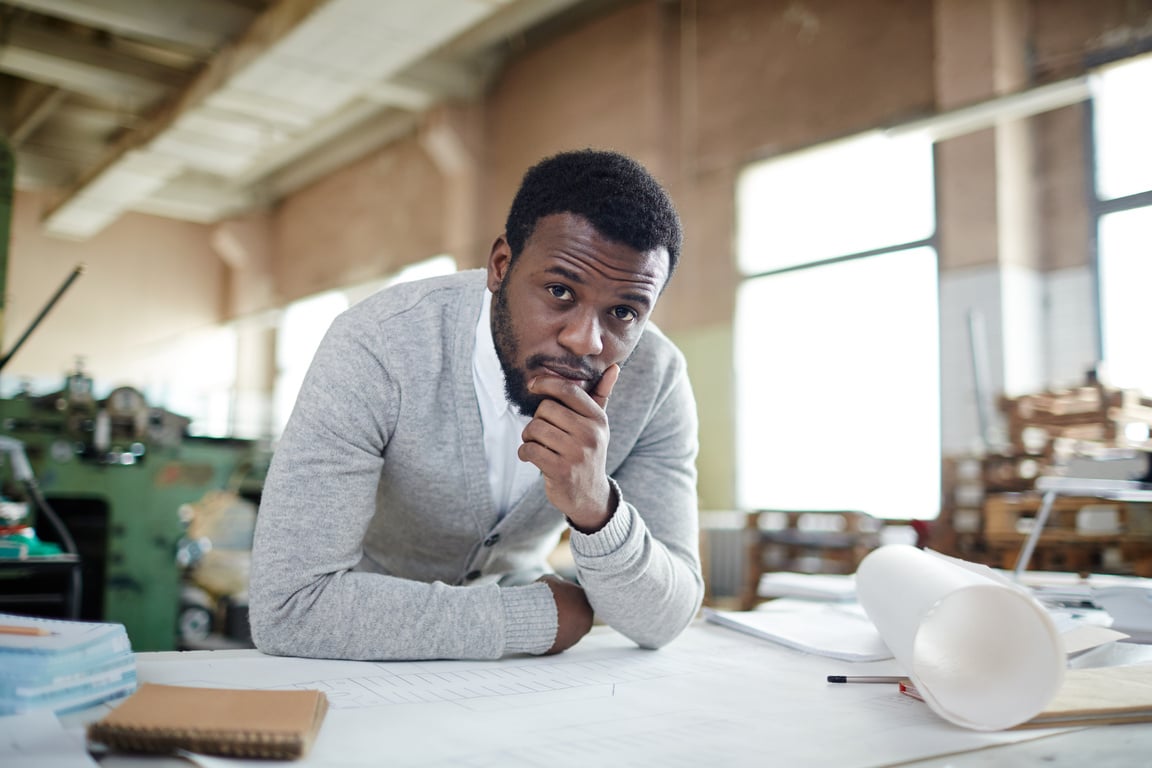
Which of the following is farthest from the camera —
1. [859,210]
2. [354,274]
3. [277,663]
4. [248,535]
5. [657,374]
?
[354,274]

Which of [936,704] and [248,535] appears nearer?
[936,704]

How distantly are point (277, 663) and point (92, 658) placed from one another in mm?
302

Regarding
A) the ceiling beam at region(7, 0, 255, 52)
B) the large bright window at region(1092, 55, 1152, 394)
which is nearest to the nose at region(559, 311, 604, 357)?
the large bright window at region(1092, 55, 1152, 394)

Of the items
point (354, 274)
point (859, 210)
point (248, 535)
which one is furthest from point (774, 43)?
point (354, 274)

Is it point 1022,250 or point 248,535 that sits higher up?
point 1022,250

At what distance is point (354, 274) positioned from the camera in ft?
35.1

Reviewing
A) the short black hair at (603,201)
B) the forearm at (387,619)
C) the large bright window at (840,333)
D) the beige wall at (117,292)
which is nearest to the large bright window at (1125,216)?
the large bright window at (840,333)

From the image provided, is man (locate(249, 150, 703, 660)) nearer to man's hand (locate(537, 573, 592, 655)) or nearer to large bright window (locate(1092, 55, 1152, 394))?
man's hand (locate(537, 573, 592, 655))

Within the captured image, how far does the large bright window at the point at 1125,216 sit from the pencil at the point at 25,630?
5.24m

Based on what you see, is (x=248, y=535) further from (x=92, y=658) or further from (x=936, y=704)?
(x=936, y=704)

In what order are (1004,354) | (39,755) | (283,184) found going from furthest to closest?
(283,184), (1004,354), (39,755)

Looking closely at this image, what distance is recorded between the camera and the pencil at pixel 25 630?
0.85 metres

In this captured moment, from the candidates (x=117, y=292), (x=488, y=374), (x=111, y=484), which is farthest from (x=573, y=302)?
(x=117, y=292)

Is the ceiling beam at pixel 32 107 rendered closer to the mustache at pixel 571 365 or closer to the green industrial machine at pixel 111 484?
the green industrial machine at pixel 111 484
